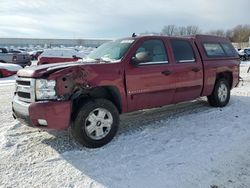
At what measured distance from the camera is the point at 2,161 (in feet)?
14.2

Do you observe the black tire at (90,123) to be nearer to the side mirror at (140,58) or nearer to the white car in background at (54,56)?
the side mirror at (140,58)

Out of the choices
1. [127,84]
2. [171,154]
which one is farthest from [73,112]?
[171,154]

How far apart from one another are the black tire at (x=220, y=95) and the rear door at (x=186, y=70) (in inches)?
29.0

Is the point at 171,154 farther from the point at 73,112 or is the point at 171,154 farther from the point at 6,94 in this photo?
the point at 6,94

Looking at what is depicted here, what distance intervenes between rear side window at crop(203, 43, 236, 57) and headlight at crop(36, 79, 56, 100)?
4329mm

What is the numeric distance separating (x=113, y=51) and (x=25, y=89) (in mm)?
1912

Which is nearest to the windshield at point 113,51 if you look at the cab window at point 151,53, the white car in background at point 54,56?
the cab window at point 151,53

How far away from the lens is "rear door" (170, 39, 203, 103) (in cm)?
626

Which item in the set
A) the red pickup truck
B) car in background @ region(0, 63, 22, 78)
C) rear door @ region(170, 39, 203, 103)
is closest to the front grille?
the red pickup truck

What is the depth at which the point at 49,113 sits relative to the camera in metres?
4.39

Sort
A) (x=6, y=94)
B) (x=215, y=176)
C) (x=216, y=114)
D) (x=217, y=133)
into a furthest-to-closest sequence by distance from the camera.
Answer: (x=6, y=94) → (x=216, y=114) → (x=217, y=133) → (x=215, y=176)

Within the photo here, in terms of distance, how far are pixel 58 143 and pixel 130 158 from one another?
4.61 feet

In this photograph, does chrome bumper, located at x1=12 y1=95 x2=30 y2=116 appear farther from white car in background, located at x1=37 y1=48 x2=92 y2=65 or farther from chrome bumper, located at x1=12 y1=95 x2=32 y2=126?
white car in background, located at x1=37 y1=48 x2=92 y2=65

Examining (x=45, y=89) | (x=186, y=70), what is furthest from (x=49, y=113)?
(x=186, y=70)
